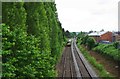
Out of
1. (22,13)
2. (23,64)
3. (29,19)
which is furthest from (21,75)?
(29,19)

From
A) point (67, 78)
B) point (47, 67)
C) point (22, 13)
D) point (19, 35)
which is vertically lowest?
point (67, 78)

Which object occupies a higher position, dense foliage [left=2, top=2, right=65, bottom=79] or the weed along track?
dense foliage [left=2, top=2, right=65, bottom=79]

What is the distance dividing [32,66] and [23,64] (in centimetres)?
93

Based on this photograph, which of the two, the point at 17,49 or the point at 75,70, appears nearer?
the point at 17,49

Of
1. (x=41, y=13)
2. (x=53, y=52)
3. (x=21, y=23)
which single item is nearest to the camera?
(x=21, y=23)

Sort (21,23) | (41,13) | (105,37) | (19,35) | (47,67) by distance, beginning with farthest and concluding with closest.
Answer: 1. (105,37)
2. (41,13)
3. (47,67)
4. (21,23)
5. (19,35)

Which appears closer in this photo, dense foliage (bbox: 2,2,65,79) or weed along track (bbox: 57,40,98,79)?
dense foliage (bbox: 2,2,65,79)

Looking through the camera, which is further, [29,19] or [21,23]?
[29,19]

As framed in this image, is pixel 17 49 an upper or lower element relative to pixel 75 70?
upper

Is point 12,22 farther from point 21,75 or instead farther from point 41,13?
point 41,13

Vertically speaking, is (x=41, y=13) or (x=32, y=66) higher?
(x=41, y=13)

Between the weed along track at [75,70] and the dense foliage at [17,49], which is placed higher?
the dense foliage at [17,49]

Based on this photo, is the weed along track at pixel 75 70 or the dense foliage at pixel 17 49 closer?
the dense foliage at pixel 17 49

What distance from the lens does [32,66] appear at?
15.1 metres
